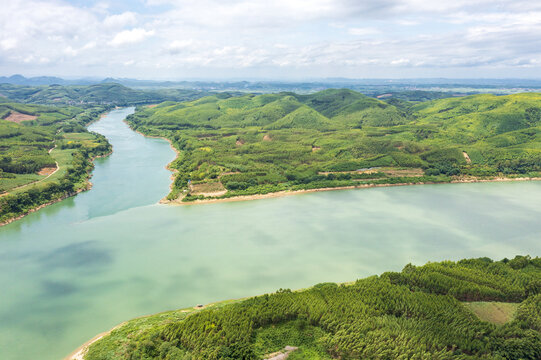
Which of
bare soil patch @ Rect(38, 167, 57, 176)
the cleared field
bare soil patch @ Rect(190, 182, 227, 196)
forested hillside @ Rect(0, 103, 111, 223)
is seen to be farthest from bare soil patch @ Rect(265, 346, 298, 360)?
bare soil patch @ Rect(38, 167, 57, 176)

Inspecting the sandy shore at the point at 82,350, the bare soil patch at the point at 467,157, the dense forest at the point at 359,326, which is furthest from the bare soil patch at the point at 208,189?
the bare soil patch at the point at 467,157

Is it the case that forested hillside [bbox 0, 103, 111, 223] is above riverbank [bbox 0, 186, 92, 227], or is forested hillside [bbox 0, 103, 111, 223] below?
above

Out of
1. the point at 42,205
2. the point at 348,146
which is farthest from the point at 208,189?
the point at 348,146

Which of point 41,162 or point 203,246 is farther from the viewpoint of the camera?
point 41,162

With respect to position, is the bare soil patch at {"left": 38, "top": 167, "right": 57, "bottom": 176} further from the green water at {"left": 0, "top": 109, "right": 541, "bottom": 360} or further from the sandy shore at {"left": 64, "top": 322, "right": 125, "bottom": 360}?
the sandy shore at {"left": 64, "top": 322, "right": 125, "bottom": 360}

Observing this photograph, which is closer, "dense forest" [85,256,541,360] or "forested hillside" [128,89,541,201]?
"dense forest" [85,256,541,360]

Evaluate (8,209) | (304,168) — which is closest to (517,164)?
(304,168)

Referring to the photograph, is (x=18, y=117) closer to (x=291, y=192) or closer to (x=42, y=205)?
(x=42, y=205)
